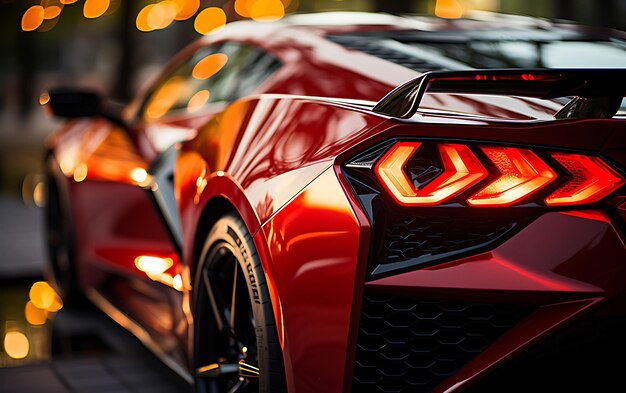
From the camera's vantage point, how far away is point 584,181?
234 centimetres

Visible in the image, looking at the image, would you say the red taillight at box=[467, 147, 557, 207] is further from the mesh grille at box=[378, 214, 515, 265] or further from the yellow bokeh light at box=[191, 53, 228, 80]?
the yellow bokeh light at box=[191, 53, 228, 80]

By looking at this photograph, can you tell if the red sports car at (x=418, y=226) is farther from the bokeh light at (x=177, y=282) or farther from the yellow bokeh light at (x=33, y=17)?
the yellow bokeh light at (x=33, y=17)

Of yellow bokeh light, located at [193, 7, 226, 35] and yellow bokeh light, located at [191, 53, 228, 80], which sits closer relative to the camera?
yellow bokeh light, located at [191, 53, 228, 80]

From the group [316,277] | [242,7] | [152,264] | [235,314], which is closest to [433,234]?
[316,277]

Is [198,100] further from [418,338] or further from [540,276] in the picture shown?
[540,276]

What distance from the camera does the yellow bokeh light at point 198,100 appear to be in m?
4.38

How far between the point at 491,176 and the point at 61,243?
3.74 metres

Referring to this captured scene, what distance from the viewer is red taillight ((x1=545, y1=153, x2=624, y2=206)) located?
232 cm

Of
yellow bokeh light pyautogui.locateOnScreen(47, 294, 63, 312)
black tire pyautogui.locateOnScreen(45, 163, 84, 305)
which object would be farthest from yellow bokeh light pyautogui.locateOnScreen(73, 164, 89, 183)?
yellow bokeh light pyautogui.locateOnScreen(47, 294, 63, 312)

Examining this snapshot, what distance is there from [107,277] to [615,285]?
9.97ft

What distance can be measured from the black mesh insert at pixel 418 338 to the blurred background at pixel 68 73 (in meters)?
2.00

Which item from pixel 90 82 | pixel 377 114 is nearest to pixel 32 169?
pixel 377 114

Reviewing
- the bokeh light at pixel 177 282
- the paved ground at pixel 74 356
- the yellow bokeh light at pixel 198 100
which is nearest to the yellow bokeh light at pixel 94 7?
the paved ground at pixel 74 356

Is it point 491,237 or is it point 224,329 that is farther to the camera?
point 224,329
